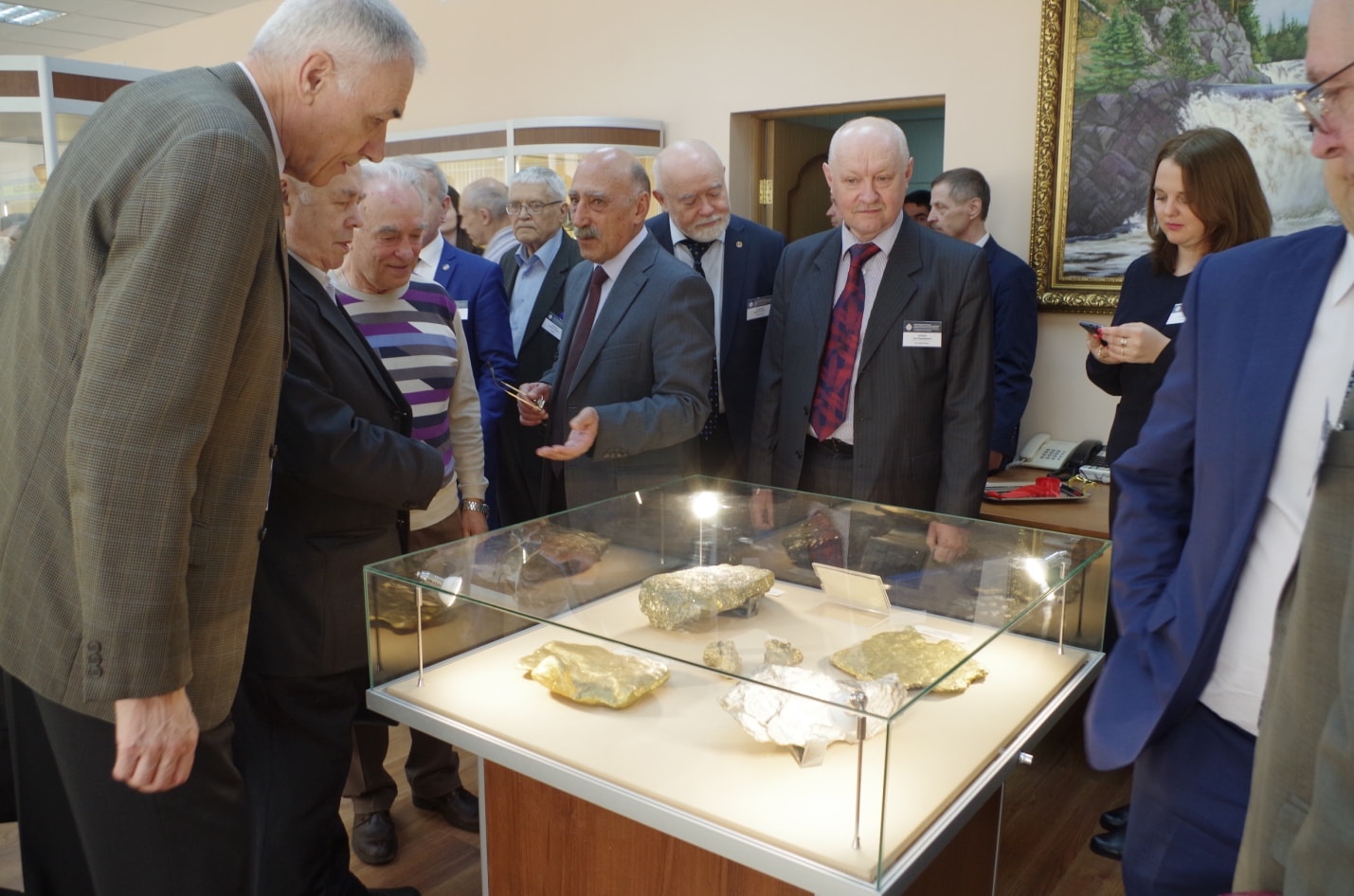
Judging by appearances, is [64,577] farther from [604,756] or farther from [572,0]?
[572,0]

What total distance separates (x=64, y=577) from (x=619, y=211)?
1.84 metres

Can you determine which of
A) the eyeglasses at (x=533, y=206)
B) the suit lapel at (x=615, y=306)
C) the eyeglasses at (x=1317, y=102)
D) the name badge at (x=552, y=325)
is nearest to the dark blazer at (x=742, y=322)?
the suit lapel at (x=615, y=306)

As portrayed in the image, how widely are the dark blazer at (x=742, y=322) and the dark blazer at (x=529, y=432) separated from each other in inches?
29.8

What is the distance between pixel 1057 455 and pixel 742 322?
5.67 feet

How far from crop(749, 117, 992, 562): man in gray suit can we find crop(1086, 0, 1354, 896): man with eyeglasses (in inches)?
51.7

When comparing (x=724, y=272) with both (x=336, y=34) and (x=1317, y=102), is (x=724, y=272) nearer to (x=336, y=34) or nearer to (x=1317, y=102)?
(x=336, y=34)

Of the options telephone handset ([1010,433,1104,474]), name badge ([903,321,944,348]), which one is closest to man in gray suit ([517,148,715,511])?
name badge ([903,321,944,348])

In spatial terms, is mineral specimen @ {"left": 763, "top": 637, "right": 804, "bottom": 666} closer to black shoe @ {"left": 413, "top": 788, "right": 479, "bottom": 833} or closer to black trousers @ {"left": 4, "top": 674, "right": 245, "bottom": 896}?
black trousers @ {"left": 4, "top": 674, "right": 245, "bottom": 896}

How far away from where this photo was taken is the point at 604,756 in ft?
4.81

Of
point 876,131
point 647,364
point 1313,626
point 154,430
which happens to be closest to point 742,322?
point 647,364

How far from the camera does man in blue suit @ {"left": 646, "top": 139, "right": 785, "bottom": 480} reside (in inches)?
131

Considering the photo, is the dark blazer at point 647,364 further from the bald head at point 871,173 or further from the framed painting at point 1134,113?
the framed painting at point 1134,113

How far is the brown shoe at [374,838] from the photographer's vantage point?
8.38 feet

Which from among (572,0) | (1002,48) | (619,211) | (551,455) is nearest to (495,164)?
(572,0)
